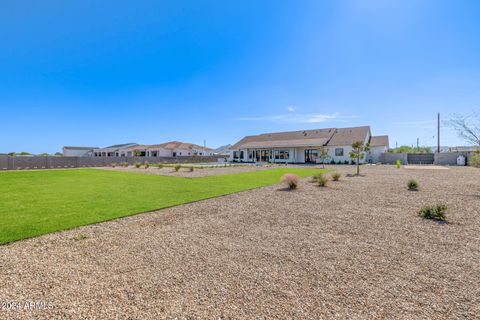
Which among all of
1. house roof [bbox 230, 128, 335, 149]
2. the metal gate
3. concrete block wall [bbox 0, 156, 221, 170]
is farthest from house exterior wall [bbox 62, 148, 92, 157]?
the metal gate

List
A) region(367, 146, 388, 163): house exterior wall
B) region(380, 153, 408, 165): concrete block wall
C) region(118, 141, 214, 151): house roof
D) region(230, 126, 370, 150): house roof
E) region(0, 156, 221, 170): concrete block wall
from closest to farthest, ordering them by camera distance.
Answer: region(0, 156, 221, 170): concrete block wall → region(380, 153, 408, 165): concrete block wall → region(230, 126, 370, 150): house roof → region(367, 146, 388, 163): house exterior wall → region(118, 141, 214, 151): house roof

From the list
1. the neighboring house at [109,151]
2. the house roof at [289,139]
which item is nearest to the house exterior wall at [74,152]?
the neighboring house at [109,151]

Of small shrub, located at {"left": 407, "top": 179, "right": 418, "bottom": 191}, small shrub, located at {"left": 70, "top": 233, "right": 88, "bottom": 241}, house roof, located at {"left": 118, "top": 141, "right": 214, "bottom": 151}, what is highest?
house roof, located at {"left": 118, "top": 141, "right": 214, "bottom": 151}

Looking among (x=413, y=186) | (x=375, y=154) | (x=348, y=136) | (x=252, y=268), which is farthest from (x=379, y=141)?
(x=252, y=268)

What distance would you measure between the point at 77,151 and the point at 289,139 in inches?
2172

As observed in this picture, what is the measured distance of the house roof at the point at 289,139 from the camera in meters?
35.8

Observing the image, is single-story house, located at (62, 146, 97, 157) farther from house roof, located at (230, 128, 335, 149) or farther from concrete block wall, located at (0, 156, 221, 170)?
house roof, located at (230, 128, 335, 149)

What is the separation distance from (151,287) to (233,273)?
111cm

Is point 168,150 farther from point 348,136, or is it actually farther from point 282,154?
point 348,136

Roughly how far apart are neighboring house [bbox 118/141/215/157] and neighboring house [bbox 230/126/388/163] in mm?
14670

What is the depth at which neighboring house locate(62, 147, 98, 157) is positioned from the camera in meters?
57.4

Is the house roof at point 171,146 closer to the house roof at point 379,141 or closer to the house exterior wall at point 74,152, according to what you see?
the house exterior wall at point 74,152

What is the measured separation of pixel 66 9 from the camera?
12.7 m

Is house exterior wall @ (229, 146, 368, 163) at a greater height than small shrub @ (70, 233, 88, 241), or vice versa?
house exterior wall @ (229, 146, 368, 163)
